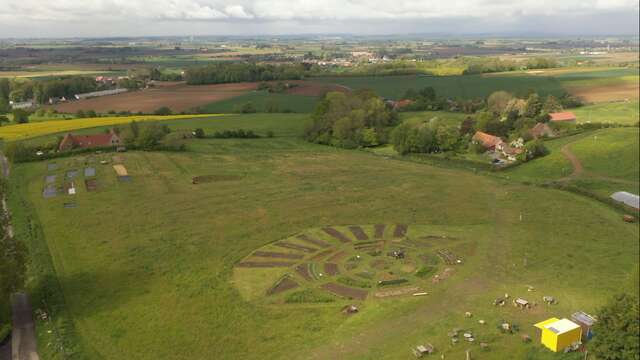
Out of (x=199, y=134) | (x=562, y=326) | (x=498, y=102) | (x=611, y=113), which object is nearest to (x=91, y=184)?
(x=199, y=134)

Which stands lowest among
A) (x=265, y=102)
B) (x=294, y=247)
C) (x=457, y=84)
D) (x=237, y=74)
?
(x=294, y=247)

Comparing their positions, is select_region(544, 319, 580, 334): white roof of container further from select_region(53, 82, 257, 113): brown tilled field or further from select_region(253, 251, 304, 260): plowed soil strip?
select_region(53, 82, 257, 113): brown tilled field

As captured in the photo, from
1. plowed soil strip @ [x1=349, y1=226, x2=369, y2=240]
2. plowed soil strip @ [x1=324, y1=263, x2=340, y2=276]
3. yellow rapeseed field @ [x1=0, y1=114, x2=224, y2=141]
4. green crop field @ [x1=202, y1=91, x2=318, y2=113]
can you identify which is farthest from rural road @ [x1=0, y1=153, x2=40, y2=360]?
green crop field @ [x1=202, y1=91, x2=318, y2=113]

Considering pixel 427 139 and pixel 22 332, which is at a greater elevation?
pixel 427 139

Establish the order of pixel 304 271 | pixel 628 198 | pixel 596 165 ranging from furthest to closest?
1. pixel 596 165
2. pixel 628 198
3. pixel 304 271

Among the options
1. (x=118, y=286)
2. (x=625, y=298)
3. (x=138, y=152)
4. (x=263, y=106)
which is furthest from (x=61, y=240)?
(x=263, y=106)

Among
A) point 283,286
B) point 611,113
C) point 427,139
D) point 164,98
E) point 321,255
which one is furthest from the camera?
point 164,98

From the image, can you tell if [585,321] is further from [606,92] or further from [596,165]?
[606,92]

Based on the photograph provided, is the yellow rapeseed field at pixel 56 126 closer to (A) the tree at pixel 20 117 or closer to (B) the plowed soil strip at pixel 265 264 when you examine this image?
(A) the tree at pixel 20 117
